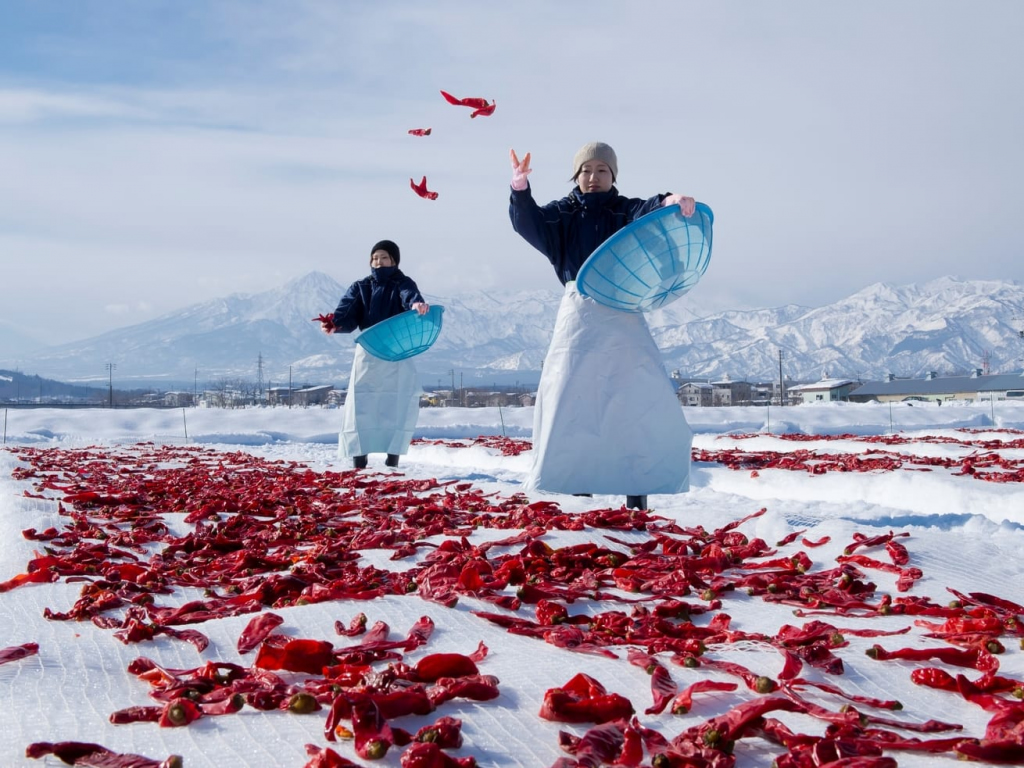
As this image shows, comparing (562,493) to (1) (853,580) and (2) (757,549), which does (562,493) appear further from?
(1) (853,580)

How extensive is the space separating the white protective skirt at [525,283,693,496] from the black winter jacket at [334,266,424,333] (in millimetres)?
4512

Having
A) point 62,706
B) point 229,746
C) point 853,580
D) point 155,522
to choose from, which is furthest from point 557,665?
point 155,522

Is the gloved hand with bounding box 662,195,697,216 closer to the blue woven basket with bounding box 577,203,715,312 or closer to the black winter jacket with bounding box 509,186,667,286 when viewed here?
the blue woven basket with bounding box 577,203,715,312

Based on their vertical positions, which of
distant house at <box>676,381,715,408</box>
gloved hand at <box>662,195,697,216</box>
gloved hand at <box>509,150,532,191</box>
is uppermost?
gloved hand at <box>509,150,532,191</box>

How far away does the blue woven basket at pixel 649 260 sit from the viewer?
6.05 m

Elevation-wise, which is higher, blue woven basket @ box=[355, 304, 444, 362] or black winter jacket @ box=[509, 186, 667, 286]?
black winter jacket @ box=[509, 186, 667, 286]

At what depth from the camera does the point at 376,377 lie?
11.1 m

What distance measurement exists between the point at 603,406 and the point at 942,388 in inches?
4298

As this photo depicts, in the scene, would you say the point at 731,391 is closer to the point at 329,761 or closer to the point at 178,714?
the point at 178,714

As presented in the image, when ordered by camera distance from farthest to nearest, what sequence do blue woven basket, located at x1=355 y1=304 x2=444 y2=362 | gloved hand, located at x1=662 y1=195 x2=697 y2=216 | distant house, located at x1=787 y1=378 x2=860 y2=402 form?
distant house, located at x1=787 y1=378 x2=860 y2=402 → blue woven basket, located at x1=355 y1=304 x2=444 y2=362 → gloved hand, located at x1=662 y1=195 x2=697 y2=216

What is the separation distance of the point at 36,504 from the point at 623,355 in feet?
15.2

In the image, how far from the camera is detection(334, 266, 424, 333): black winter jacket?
10.8m

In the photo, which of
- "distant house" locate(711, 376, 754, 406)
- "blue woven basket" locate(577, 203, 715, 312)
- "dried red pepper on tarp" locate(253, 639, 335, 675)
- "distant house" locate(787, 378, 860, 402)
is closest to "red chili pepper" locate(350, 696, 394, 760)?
"dried red pepper on tarp" locate(253, 639, 335, 675)

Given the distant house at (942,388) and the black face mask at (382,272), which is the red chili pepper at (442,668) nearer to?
the black face mask at (382,272)
